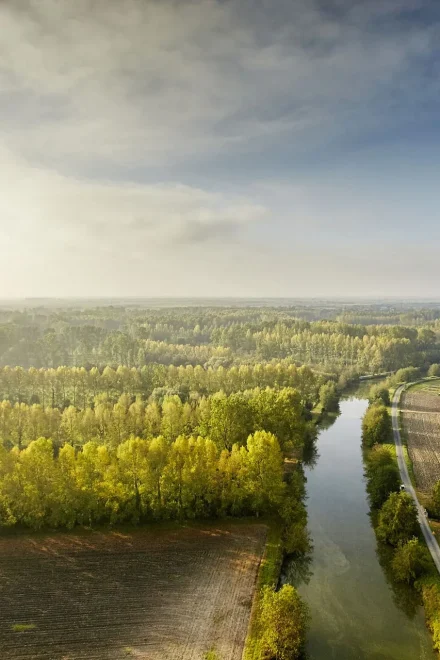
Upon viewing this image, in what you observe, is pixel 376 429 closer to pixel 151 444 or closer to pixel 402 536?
pixel 402 536

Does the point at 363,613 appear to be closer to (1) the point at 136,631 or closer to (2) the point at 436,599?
(2) the point at 436,599

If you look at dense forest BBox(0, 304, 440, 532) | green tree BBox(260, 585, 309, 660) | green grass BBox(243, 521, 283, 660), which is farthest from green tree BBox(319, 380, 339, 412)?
green tree BBox(260, 585, 309, 660)

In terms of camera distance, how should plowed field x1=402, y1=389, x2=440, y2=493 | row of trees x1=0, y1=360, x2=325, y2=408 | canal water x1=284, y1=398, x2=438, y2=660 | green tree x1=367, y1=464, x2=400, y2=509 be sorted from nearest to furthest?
canal water x1=284, y1=398, x2=438, y2=660 → green tree x1=367, y1=464, x2=400, y2=509 → plowed field x1=402, y1=389, x2=440, y2=493 → row of trees x1=0, y1=360, x2=325, y2=408

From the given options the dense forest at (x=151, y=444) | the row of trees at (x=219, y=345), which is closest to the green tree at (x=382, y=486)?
the dense forest at (x=151, y=444)

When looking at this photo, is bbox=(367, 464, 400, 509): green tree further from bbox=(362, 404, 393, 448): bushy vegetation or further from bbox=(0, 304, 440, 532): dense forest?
bbox=(362, 404, 393, 448): bushy vegetation

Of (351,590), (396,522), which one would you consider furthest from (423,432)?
(351,590)

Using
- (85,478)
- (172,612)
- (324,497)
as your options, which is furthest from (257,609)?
(324,497)
